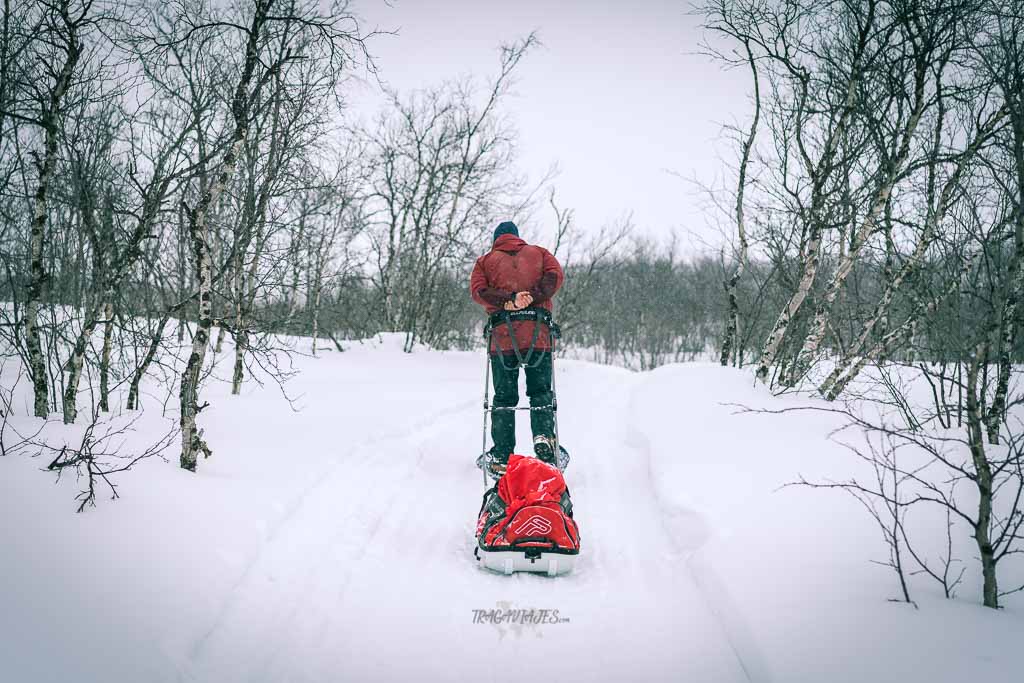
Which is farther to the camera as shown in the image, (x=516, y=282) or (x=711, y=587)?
(x=516, y=282)

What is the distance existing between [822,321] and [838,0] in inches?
169

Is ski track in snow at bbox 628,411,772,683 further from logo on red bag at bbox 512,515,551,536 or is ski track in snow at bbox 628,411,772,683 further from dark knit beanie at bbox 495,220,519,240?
dark knit beanie at bbox 495,220,519,240

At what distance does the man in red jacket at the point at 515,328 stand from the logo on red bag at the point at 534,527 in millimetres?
1596

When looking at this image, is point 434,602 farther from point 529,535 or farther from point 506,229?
point 506,229

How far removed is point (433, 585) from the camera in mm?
2877

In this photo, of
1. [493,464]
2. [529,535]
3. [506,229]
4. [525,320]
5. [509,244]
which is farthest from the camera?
[506,229]

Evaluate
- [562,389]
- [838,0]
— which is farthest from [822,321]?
[562,389]

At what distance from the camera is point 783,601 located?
8.29 feet

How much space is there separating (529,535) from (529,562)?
0.56ft

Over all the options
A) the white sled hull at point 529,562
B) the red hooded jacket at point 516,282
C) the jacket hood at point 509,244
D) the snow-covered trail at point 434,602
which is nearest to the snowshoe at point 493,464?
the snow-covered trail at point 434,602

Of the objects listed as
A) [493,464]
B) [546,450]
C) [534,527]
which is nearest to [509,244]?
[546,450]

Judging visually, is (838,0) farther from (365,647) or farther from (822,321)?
(365,647)

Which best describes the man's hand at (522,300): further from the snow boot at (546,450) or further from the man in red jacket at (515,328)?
the snow boot at (546,450)

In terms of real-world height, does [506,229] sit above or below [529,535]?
above
